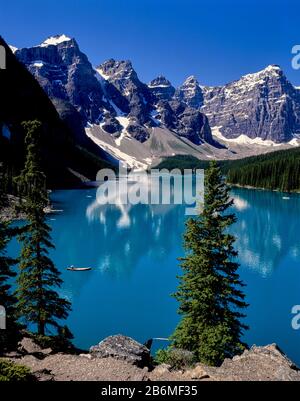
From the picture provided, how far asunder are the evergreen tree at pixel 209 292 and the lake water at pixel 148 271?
10157mm

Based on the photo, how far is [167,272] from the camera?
50.3 m

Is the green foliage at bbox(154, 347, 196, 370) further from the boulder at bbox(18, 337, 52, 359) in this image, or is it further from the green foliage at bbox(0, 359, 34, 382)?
the green foliage at bbox(0, 359, 34, 382)

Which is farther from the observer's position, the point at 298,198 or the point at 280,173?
the point at 280,173

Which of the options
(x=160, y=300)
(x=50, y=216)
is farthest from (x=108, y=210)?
(x=160, y=300)

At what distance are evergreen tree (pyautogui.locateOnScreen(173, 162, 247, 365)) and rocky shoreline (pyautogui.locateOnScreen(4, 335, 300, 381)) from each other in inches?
71.5

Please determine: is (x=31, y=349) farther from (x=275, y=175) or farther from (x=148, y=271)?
(x=275, y=175)

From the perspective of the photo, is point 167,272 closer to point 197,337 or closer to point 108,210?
point 197,337

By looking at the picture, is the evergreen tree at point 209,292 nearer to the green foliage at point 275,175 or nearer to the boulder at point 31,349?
the boulder at point 31,349

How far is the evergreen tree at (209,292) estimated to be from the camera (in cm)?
2005

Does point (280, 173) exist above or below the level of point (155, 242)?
above

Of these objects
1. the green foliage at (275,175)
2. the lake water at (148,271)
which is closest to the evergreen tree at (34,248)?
the lake water at (148,271)
